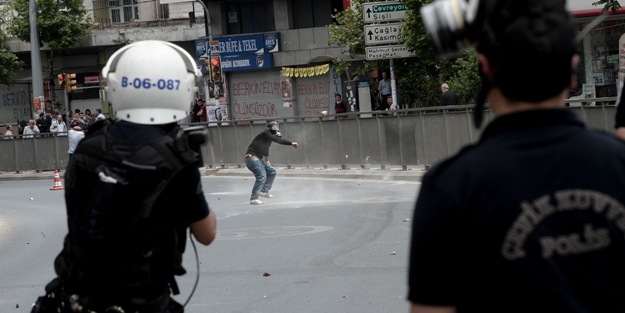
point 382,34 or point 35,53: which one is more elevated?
point 35,53

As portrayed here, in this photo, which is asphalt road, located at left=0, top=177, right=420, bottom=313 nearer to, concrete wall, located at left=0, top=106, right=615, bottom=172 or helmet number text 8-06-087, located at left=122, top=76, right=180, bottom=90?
concrete wall, located at left=0, top=106, right=615, bottom=172

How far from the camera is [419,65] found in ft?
83.2

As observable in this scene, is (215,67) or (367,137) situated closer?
(367,137)

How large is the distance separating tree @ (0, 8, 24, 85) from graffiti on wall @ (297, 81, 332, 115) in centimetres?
1426

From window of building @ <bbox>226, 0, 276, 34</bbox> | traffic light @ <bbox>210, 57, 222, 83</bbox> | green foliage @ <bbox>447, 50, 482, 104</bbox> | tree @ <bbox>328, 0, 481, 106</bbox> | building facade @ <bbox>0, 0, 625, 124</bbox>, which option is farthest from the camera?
window of building @ <bbox>226, 0, 276, 34</bbox>

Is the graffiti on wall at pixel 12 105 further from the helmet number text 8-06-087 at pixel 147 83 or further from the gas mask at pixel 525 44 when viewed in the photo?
the gas mask at pixel 525 44

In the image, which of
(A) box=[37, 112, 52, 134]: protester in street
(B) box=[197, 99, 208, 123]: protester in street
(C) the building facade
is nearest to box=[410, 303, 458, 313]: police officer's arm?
(C) the building facade

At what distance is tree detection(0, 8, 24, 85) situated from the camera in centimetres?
4238

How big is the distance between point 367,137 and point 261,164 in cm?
463

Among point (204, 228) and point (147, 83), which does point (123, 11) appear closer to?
point (147, 83)

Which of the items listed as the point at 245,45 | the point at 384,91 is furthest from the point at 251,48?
the point at 384,91

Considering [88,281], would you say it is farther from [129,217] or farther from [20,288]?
[20,288]

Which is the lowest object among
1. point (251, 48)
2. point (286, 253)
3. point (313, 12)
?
point (286, 253)

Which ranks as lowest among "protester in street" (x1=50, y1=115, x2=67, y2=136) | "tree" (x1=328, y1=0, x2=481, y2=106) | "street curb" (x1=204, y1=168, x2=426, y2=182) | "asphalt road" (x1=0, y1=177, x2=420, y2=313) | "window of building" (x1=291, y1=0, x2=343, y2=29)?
"asphalt road" (x1=0, y1=177, x2=420, y2=313)
